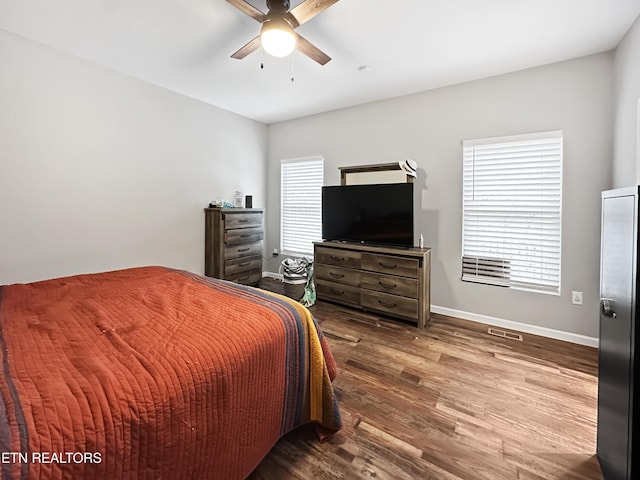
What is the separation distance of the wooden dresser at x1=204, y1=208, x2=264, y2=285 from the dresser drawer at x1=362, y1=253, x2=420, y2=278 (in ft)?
5.86

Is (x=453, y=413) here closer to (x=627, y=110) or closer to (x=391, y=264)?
(x=391, y=264)

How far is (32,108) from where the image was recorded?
252 centimetres

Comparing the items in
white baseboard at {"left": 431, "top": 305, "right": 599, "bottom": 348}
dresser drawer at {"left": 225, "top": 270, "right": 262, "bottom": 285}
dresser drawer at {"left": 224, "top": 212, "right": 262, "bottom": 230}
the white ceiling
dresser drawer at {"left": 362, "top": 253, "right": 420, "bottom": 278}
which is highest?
the white ceiling

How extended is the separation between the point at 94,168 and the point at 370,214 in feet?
9.96

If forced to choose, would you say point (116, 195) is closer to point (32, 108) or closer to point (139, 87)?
point (32, 108)

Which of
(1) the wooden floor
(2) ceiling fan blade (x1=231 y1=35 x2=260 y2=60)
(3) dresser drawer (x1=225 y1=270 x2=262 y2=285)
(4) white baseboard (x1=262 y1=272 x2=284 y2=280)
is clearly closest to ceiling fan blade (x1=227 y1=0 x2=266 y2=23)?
(2) ceiling fan blade (x1=231 y1=35 x2=260 y2=60)

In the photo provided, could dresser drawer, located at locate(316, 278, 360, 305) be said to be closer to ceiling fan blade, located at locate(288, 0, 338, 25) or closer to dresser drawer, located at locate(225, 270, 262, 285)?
dresser drawer, located at locate(225, 270, 262, 285)

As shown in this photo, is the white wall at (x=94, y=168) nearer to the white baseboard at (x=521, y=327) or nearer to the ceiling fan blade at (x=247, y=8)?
the ceiling fan blade at (x=247, y=8)

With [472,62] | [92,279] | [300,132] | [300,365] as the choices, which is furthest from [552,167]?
[92,279]

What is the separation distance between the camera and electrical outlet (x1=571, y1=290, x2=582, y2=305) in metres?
2.73

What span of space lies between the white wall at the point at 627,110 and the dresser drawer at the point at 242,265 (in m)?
4.08

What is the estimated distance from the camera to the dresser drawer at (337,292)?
11.5ft

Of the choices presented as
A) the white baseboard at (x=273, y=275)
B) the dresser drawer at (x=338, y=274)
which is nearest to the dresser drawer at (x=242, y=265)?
the white baseboard at (x=273, y=275)

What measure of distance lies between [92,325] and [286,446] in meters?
1.17
